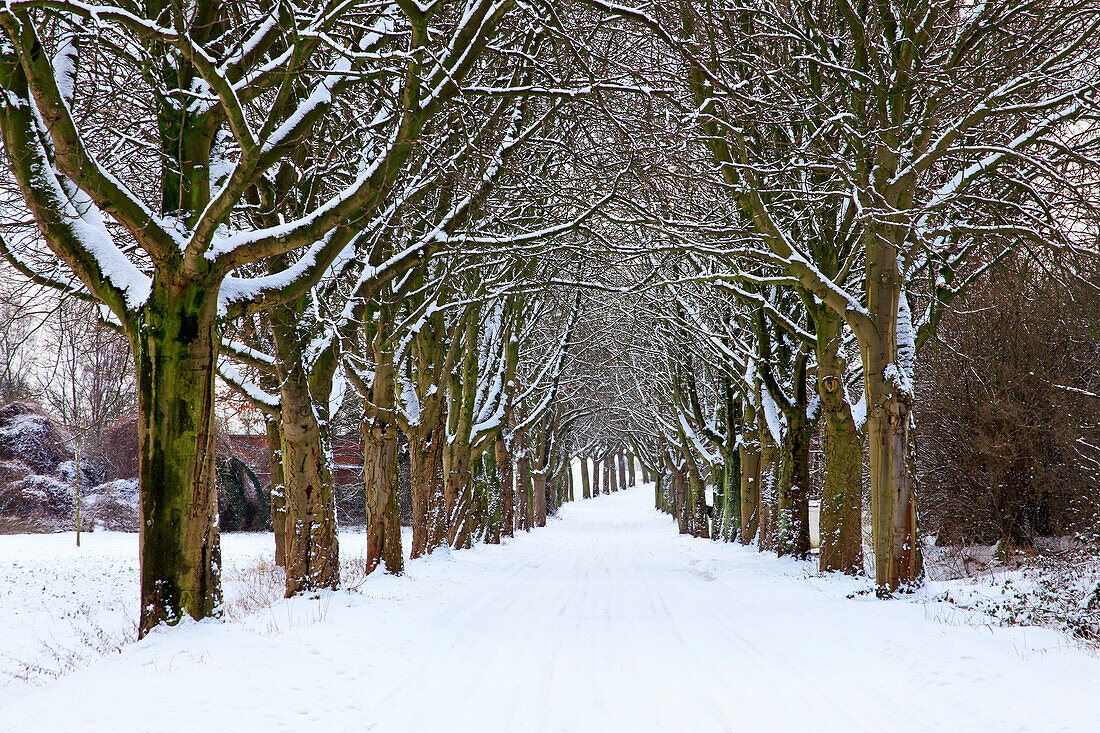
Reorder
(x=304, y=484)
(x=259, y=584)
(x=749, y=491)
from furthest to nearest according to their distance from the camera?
(x=749, y=491), (x=259, y=584), (x=304, y=484)

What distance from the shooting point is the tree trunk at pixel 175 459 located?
22.4 ft

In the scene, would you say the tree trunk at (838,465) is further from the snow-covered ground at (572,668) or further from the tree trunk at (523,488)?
the tree trunk at (523,488)

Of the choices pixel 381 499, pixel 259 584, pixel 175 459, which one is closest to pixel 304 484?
pixel 381 499

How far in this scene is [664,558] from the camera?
21547 millimetres

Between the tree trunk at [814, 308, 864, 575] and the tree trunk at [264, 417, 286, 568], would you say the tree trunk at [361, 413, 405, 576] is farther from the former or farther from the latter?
the tree trunk at [814, 308, 864, 575]

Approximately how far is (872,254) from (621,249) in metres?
3.56

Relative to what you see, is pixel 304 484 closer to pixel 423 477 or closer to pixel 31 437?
pixel 423 477

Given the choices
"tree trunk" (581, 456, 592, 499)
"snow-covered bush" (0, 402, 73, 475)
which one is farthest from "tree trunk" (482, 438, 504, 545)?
"tree trunk" (581, 456, 592, 499)

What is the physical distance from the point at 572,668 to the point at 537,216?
27.5 ft

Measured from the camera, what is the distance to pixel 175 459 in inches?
271

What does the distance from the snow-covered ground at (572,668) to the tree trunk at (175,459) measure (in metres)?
0.41

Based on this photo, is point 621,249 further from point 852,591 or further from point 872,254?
point 852,591

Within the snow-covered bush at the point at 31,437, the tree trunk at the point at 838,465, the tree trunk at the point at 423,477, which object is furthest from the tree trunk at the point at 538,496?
the tree trunk at the point at 838,465

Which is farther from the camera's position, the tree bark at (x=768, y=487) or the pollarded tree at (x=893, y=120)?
the tree bark at (x=768, y=487)
